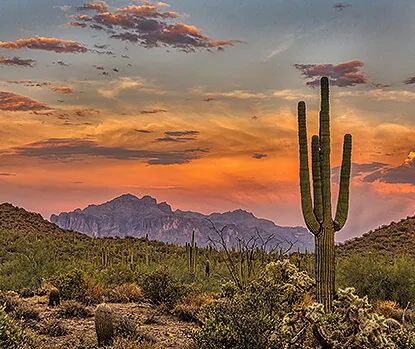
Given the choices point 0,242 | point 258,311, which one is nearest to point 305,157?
point 258,311

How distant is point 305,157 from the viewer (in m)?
14.2

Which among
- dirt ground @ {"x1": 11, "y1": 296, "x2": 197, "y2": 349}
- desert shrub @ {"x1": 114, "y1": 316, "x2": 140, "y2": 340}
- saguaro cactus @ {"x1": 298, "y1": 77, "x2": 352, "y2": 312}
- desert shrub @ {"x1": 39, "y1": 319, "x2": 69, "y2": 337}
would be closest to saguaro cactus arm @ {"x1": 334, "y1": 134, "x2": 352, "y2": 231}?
saguaro cactus @ {"x1": 298, "y1": 77, "x2": 352, "y2": 312}

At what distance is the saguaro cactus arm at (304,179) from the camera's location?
13.5 meters

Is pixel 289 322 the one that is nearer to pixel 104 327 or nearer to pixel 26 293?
pixel 104 327

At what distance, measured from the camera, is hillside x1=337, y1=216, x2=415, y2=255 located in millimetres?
43312

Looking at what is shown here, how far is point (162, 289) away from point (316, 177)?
6.79 m

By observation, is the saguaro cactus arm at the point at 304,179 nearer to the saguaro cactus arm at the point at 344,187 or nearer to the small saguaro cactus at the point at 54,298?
the saguaro cactus arm at the point at 344,187

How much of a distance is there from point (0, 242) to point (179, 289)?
25784 millimetres

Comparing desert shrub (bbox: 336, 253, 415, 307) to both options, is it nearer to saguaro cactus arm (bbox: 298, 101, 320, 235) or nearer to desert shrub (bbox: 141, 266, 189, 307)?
desert shrub (bbox: 141, 266, 189, 307)

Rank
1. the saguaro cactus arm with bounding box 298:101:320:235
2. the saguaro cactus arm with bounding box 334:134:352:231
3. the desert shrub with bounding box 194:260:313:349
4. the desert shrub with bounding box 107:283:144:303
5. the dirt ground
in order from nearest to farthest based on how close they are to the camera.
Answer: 1. the desert shrub with bounding box 194:260:313:349
2. the dirt ground
3. the saguaro cactus arm with bounding box 298:101:320:235
4. the saguaro cactus arm with bounding box 334:134:352:231
5. the desert shrub with bounding box 107:283:144:303

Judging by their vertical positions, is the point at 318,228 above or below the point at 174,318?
above

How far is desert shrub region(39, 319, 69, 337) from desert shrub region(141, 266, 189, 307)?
171 inches

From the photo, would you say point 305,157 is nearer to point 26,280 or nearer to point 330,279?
point 330,279

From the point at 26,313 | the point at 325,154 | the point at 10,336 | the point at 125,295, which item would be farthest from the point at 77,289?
the point at 325,154
